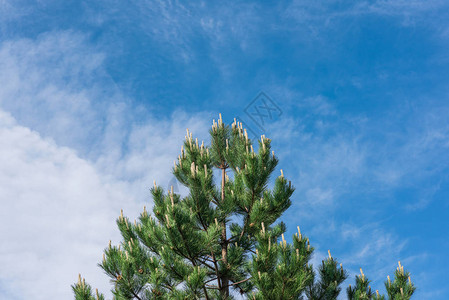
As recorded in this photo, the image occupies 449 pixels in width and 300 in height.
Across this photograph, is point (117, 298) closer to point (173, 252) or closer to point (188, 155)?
point (173, 252)

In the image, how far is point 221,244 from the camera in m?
9.12

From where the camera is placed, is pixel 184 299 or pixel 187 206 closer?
pixel 184 299

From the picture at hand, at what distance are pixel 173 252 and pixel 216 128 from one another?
10.1ft

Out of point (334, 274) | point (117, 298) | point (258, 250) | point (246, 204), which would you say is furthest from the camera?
point (334, 274)

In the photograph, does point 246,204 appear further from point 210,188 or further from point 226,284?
point 226,284

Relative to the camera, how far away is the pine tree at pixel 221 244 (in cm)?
739

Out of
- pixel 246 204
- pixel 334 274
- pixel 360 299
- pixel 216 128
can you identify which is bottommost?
pixel 360 299

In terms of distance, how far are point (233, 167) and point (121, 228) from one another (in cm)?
281

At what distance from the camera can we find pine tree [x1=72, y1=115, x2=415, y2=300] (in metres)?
7.39

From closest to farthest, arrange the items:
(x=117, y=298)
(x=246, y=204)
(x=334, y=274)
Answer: (x=117, y=298) → (x=246, y=204) → (x=334, y=274)

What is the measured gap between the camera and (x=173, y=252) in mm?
8133

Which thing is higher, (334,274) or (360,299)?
(334,274)

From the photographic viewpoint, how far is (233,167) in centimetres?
975

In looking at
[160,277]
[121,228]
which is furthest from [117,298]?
[121,228]
